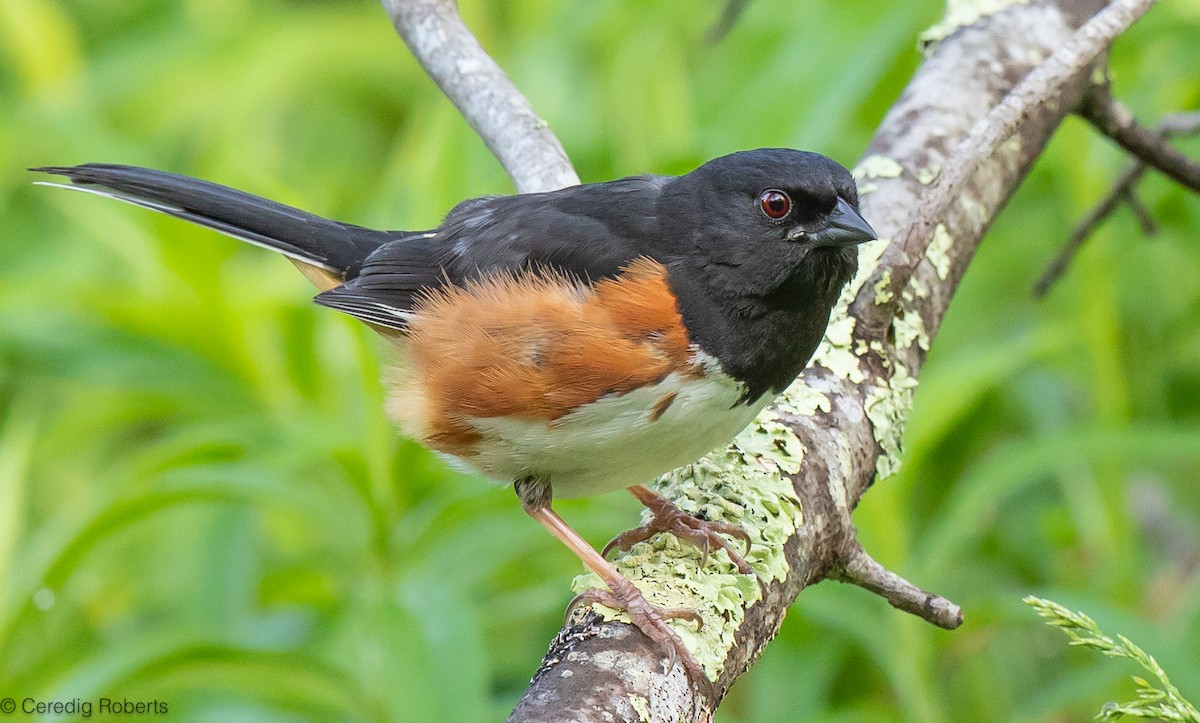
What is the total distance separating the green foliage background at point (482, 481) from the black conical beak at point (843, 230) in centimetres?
83

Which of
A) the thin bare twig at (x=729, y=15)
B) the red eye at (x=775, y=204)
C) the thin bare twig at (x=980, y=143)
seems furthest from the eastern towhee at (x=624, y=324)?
the thin bare twig at (x=729, y=15)

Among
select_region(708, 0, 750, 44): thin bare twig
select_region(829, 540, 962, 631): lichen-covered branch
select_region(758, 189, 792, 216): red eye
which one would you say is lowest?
select_region(829, 540, 962, 631): lichen-covered branch

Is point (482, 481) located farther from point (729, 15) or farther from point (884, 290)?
point (729, 15)

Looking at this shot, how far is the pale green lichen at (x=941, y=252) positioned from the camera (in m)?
2.62

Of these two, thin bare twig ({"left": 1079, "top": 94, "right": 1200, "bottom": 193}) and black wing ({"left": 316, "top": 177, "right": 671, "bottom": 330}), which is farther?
thin bare twig ({"left": 1079, "top": 94, "right": 1200, "bottom": 193})

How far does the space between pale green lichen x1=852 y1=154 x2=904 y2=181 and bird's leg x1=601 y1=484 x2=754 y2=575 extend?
87 centimetres

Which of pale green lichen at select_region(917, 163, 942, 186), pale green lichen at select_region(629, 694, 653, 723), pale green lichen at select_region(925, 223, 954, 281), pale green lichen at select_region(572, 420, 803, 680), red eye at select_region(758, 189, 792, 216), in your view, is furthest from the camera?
pale green lichen at select_region(917, 163, 942, 186)

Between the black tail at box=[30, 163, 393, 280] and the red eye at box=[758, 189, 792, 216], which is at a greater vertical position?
the black tail at box=[30, 163, 393, 280]

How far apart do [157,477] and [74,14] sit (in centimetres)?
513

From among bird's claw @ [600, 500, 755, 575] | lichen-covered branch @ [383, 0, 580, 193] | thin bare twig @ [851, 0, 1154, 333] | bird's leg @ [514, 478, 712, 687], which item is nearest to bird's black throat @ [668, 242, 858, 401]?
thin bare twig @ [851, 0, 1154, 333]

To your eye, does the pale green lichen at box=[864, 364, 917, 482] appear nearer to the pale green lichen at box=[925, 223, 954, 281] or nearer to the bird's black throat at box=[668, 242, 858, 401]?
the bird's black throat at box=[668, 242, 858, 401]

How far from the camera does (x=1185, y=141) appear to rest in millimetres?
3637

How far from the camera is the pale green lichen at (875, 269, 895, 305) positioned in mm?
2404

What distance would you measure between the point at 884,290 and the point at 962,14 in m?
0.96
